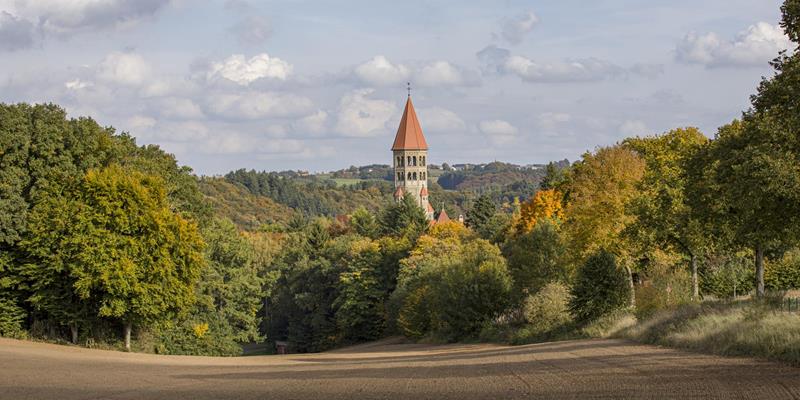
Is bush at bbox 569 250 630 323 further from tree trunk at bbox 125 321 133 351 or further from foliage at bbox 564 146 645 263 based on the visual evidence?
tree trunk at bbox 125 321 133 351

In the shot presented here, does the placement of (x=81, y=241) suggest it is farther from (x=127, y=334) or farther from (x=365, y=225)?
(x=365, y=225)

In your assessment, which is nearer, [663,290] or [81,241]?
[663,290]

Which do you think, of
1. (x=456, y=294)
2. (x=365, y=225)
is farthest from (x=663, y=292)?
(x=365, y=225)

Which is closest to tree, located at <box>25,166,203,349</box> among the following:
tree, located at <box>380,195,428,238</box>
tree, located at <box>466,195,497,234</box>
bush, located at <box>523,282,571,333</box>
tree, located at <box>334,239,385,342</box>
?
bush, located at <box>523,282,571,333</box>

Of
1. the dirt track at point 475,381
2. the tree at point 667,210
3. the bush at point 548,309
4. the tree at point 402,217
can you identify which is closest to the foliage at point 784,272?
the tree at point 667,210

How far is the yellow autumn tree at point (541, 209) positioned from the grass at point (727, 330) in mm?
37662

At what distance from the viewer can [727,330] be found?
72.7ft

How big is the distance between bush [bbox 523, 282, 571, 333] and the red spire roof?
133m

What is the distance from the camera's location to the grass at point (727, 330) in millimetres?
18859

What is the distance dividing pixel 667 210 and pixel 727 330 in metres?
19.2

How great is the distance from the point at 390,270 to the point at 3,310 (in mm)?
38182

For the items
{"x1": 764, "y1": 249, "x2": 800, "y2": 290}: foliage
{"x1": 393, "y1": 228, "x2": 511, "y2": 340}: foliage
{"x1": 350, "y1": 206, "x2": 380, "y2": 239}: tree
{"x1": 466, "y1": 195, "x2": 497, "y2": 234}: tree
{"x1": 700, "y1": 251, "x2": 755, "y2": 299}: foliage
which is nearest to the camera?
{"x1": 764, "y1": 249, "x2": 800, "y2": 290}: foliage

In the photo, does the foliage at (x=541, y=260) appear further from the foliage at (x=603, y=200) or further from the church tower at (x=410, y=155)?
the church tower at (x=410, y=155)

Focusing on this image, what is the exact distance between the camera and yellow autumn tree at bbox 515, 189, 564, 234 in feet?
225
